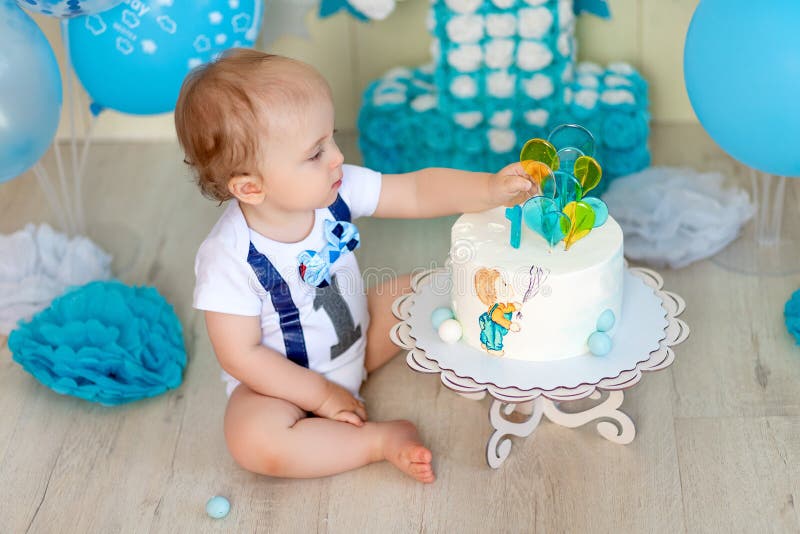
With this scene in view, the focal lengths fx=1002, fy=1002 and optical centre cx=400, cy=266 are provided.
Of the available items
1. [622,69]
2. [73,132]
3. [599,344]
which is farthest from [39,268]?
[622,69]

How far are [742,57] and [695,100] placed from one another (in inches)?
5.9

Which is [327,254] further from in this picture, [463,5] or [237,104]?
[463,5]

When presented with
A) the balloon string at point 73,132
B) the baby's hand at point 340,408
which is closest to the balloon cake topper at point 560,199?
the baby's hand at point 340,408

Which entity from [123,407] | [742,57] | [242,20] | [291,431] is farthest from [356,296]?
[742,57]

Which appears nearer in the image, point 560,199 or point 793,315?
point 560,199

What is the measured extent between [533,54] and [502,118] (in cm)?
13

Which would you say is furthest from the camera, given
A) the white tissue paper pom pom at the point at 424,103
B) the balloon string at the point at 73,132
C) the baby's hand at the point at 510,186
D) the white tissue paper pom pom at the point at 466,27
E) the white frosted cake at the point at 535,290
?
the white tissue paper pom pom at the point at 424,103

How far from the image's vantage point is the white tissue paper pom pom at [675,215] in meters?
1.82

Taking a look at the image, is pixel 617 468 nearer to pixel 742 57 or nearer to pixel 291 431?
pixel 291 431

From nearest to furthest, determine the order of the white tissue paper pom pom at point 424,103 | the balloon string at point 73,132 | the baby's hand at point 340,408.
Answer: the baby's hand at point 340,408
the balloon string at point 73,132
the white tissue paper pom pom at point 424,103

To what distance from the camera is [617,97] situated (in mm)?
1952

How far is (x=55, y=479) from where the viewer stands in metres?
1.49

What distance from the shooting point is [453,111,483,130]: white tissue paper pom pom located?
6.33ft

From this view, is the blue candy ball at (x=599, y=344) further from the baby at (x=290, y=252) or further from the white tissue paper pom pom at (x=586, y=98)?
the white tissue paper pom pom at (x=586, y=98)
